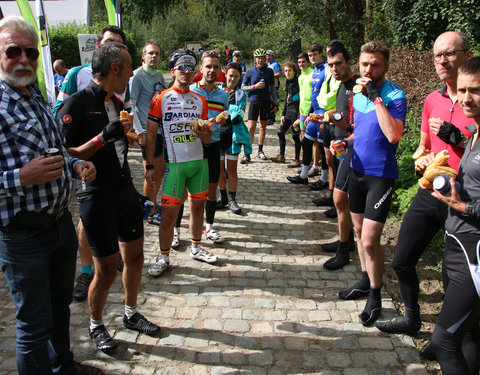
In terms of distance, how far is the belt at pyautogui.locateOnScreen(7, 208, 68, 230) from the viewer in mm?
2249

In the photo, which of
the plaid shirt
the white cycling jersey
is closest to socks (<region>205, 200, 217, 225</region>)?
the white cycling jersey

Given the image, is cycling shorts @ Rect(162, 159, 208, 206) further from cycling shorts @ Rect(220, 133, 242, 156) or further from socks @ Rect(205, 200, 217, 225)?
cycling shorts @ Rect(220, 133, 242, 156)

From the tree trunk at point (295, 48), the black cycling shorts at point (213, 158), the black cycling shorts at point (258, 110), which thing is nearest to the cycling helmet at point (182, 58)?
the black cycling shorts at point (213, 158)

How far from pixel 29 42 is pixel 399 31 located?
11.9 metres

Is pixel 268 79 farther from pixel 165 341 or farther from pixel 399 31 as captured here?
pixel 165 341

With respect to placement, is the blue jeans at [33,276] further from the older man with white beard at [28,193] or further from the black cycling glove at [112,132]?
the black cycling glove at [112,132]

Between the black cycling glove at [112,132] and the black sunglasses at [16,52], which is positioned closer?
the black sunglasses at [16,52]

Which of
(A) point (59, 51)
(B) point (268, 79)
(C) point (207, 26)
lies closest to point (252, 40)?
(C) point (207, 26)

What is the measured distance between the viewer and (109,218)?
9.90 feet

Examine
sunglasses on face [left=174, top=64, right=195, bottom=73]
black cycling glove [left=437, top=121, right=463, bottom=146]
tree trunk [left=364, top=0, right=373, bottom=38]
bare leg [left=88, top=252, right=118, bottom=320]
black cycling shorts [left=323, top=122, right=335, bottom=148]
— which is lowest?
bare leg [left=88, top=252, right=118, bottom=320]

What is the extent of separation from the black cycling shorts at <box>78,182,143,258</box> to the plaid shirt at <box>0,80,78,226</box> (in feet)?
1.76

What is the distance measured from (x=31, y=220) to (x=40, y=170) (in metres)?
0.32

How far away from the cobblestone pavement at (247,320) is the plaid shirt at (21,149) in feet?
5.05

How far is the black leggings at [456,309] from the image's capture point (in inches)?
92.4
